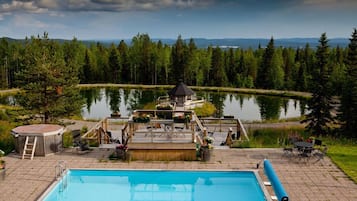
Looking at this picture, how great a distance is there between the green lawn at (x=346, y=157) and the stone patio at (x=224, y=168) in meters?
0.22

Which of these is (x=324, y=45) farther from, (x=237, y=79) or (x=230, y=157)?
(x=237, y=79)

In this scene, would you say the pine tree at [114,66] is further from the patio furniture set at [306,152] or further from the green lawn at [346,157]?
the patio furniture set at [306,152]

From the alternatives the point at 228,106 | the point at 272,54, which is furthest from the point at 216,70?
the point at 228,106

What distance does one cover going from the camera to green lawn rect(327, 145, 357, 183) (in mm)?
10961

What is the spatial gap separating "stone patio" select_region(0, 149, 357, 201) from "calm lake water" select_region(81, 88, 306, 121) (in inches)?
721

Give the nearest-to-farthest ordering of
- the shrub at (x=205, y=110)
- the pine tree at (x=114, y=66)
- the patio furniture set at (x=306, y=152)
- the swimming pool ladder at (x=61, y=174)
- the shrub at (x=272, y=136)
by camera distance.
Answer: the swimming pool ladder at (x=61, y=174)
the patio furniture set at (x=306, y=152)
the shrub at (x=272, y=136)
the shrub at (x=205, y=110)
the pine tree at (x=114, y=66)

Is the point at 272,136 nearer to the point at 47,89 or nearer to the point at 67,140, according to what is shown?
the point at 67,140

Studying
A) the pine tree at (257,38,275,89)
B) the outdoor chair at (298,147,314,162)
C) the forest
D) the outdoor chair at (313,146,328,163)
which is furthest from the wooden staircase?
the pine tree at (257,38,275,89)

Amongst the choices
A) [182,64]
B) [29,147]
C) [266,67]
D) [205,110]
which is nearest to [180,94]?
[205,110]

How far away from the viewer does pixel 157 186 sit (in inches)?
418

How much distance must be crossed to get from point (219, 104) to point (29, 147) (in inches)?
1084

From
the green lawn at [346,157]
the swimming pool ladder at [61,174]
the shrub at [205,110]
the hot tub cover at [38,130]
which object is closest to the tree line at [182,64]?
the shrub at [205,110]

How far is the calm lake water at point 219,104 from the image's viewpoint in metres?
33.1

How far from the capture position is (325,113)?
22141mm
